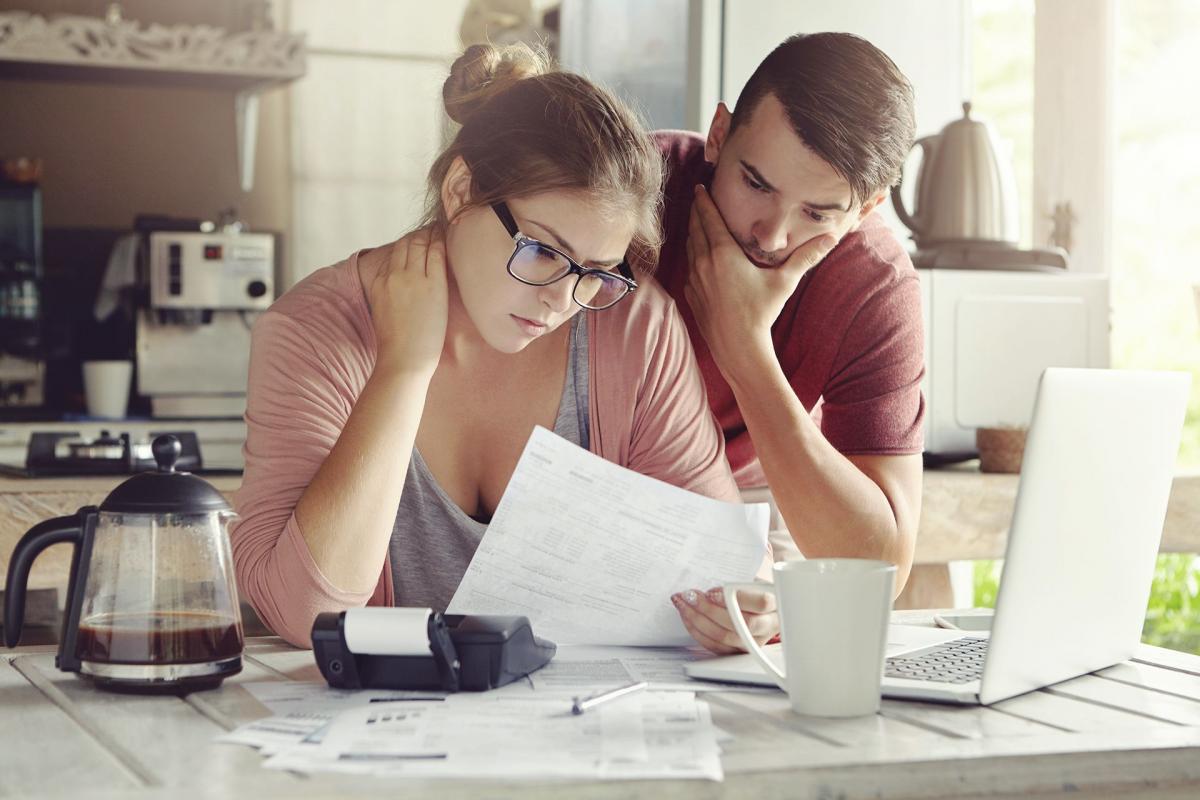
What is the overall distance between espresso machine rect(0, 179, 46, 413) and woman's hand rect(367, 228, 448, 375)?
115 inches

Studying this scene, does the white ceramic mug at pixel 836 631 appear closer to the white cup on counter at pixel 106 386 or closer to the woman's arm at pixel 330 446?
the woman's arm at pixel 330 446

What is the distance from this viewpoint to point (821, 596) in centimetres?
94

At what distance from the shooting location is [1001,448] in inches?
95.0

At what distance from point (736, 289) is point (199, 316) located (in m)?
2.78

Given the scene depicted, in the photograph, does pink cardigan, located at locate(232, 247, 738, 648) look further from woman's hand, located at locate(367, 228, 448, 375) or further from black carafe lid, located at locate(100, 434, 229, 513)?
black carafe lid, located at locate(100, 434, 229, 513)

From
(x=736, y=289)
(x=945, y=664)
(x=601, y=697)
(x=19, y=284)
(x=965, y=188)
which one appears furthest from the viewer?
(x=19, y=284)

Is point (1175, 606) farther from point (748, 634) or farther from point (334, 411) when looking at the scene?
point (748, 634)

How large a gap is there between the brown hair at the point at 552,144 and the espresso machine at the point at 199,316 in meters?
2.68

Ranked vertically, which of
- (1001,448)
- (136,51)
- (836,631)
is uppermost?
(136,51)

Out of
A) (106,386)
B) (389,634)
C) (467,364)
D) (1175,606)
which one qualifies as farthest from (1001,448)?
(106,386)

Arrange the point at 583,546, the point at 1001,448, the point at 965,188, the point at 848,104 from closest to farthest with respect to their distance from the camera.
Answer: the point at 583,546
the point at 848,104
the point at 1001,448
the point at 965,188

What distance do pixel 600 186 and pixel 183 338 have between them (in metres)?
2.99

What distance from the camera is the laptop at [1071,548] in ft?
3.16

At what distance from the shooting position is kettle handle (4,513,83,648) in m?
0.99
